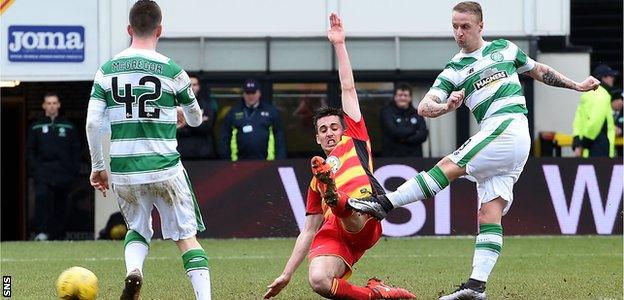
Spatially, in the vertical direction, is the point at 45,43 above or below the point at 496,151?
above

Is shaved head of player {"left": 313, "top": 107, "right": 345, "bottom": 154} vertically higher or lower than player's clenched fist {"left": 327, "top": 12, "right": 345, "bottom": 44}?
lower

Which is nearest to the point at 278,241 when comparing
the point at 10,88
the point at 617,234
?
the point at 617,234

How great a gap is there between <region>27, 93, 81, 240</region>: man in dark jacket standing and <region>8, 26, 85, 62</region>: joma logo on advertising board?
83cm

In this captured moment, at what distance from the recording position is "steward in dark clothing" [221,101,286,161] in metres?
17.5

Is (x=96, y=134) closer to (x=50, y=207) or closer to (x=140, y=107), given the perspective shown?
(x=140, y=107)

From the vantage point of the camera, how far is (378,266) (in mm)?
12914

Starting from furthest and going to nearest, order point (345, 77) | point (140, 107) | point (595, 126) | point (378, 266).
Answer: point (595, 126) < point (378, 266) < point (345, 77) < point (140, 107)

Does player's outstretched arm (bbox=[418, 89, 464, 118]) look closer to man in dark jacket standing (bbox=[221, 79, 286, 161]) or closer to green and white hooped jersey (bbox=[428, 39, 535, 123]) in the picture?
green and white hooped jersey (bbox=[428, 39, 535, 123])

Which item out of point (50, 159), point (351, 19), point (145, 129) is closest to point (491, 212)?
point (145, 129)

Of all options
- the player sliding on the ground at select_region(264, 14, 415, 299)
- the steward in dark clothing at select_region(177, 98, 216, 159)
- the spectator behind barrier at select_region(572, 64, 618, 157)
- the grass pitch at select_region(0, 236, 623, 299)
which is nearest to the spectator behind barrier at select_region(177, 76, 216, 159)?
the steward in dark clothing at select_region(177, 98, 216, 159)

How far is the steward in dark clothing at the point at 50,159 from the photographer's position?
58.4 feet

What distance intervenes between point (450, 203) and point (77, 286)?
8.52 meters

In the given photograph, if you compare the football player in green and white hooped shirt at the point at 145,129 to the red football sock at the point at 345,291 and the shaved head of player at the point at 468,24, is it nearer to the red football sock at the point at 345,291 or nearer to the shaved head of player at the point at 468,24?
the red football sock at the point at 345,291

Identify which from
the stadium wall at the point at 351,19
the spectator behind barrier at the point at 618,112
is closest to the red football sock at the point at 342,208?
the stadium wall at the point at 351,19
